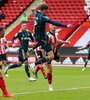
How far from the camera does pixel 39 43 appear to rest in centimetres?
1475

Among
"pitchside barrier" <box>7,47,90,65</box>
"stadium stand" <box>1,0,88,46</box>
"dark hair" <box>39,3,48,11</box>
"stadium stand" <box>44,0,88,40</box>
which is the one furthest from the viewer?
"stadium stand" <box>44,0,88,40</box>

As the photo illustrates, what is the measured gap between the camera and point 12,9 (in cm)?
4050

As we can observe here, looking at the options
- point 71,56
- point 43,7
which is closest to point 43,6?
point 43,7

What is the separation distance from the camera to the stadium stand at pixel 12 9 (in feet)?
128

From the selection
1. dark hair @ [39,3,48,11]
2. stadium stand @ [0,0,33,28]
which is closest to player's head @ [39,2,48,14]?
dark hair @ [39,3,48,11]

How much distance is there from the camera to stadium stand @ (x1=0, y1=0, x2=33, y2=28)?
39062mm

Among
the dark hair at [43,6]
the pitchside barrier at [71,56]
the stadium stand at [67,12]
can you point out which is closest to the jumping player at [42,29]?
the dark hair at [43,6]

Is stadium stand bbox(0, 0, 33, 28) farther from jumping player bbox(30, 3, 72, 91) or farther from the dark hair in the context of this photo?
the dark hair

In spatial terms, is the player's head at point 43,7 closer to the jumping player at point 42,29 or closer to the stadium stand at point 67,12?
the jumping player at point 42,29

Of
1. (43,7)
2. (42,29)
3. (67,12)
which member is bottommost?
(67,12)

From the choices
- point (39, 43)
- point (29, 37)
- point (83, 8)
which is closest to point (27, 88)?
point (39, 43)

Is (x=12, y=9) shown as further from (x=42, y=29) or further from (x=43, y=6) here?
(x=43, y=6)

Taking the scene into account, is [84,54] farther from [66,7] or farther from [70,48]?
[66,7]

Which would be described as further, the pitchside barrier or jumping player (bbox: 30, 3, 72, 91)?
the pitchside barrier
